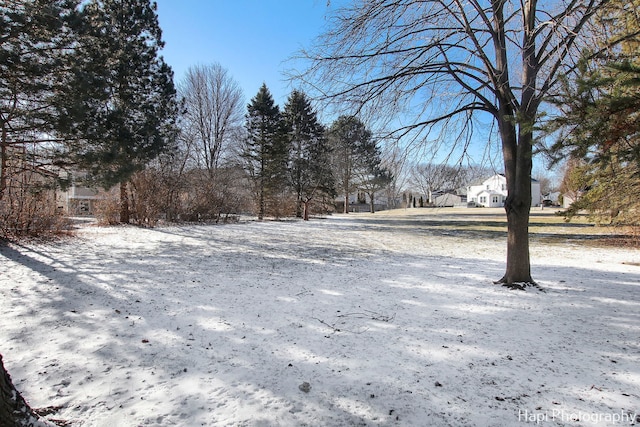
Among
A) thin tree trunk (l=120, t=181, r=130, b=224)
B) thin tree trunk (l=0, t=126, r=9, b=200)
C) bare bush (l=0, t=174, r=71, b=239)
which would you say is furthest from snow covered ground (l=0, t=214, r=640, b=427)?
thin tree trunk (l=120, t=181, r=130, b=224)

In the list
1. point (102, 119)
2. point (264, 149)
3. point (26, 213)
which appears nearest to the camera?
point (102, 119)

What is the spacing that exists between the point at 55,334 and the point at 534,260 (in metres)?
9.96

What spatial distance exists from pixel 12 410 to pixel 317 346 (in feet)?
7.64

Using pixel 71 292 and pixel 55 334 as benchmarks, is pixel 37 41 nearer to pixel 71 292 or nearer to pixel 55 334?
pixel 71 292

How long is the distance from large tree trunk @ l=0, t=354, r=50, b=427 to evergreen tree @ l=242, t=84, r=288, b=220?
71.5 ft

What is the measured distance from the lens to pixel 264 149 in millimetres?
23094

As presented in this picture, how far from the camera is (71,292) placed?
15.2ft

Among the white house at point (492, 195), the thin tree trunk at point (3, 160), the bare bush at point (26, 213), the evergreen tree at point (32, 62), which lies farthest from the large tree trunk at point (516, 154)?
the white house at point (492, 195)

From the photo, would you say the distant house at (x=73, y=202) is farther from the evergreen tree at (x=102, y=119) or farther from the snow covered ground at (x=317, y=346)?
the snow covered ground at (x=317, y=346)

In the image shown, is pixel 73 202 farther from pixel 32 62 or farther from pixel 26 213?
pixel 32 62

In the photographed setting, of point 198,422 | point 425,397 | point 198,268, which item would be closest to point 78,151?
point 198,268

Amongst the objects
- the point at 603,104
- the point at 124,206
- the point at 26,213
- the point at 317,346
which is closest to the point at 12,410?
the point at 317,346

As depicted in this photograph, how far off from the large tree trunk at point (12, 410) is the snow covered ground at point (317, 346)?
1.59 ft

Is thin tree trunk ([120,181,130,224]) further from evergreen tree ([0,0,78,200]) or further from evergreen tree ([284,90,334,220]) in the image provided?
evergreen tree ([284,90,334,220])
